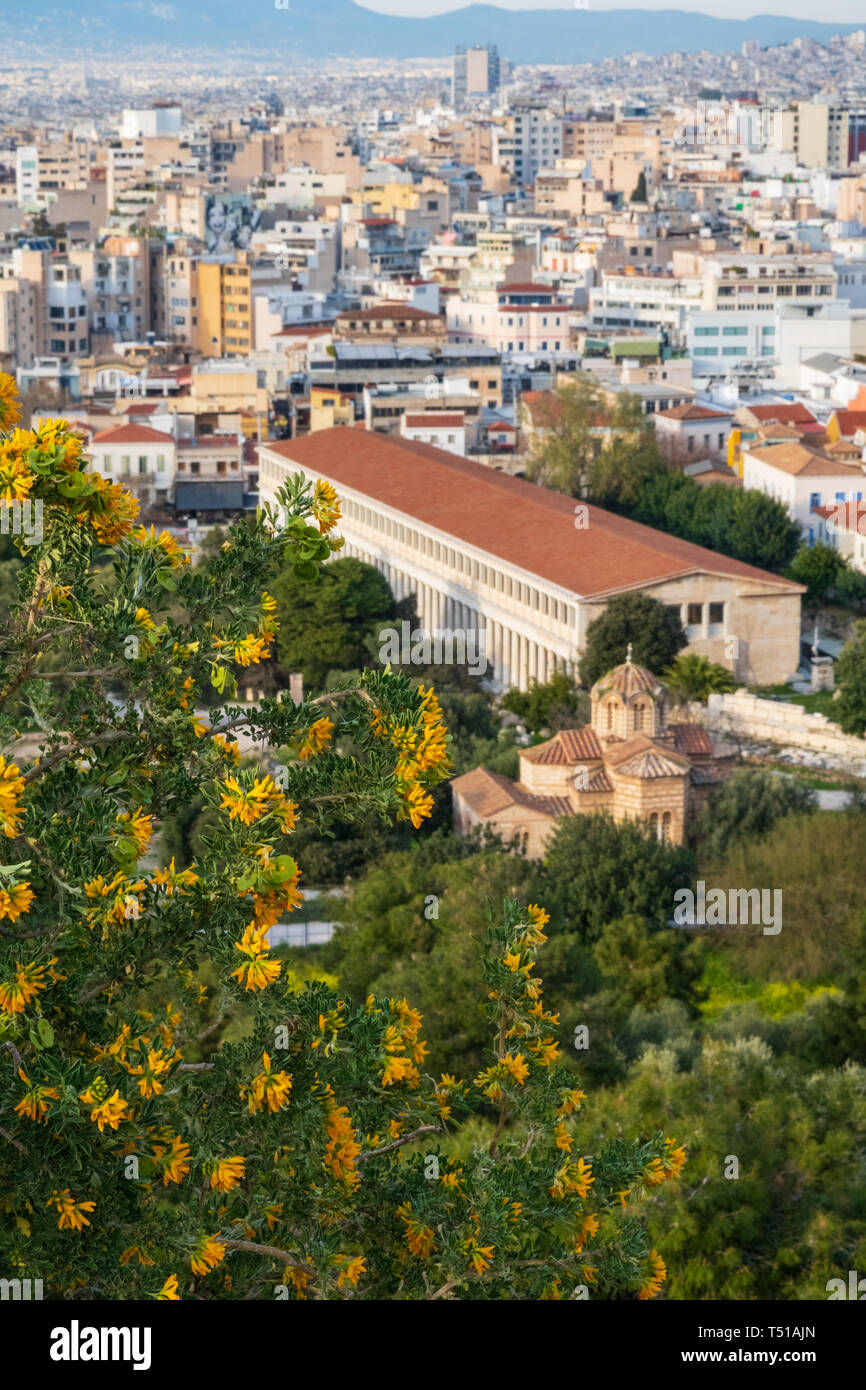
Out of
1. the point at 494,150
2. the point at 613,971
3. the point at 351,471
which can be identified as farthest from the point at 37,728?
the point at 494,150

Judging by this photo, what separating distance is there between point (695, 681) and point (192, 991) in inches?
829

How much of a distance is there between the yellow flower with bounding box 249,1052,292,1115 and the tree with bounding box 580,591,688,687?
2157 centimetres

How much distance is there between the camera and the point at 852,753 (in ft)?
83.8

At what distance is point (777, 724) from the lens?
26422 mm

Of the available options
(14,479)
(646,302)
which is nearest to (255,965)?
(14,479)

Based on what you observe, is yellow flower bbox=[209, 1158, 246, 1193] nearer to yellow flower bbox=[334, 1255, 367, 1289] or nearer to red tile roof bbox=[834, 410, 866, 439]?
yellow flower bbox=[334, 1255, 367, 1289]

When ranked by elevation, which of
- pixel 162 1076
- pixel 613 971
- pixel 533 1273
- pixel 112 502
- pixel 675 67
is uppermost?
pixel 675 67

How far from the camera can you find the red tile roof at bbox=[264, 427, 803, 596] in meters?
29.1

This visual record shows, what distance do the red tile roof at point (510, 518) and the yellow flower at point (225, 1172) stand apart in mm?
22635

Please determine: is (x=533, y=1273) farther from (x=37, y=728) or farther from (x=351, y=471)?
(x=351, y=471)

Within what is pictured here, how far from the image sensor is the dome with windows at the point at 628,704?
2155 centimetres

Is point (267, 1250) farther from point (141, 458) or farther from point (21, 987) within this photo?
point (141, 458)

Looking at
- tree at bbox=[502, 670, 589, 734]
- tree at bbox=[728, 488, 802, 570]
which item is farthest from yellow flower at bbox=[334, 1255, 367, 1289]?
tree at bbox=[728, 488, 802, 570]
